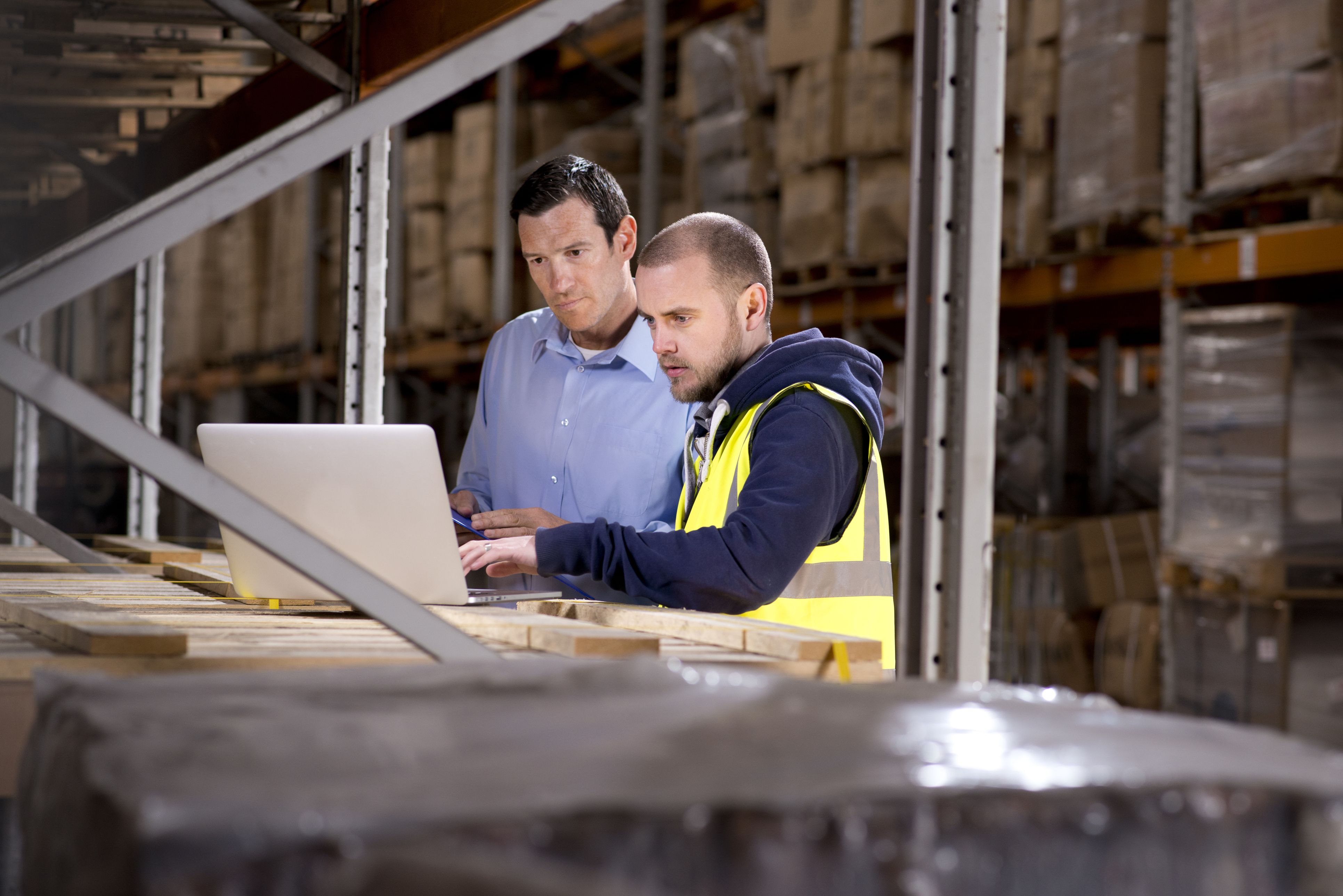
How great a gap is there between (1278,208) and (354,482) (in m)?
4.48

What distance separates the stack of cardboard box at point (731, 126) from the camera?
6.94 meters

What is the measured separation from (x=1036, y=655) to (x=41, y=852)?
5.70 m

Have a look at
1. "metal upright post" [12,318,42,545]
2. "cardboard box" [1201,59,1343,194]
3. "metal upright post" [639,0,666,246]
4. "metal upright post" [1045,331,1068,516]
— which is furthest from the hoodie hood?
"metal upright post" [12,318,42,545]

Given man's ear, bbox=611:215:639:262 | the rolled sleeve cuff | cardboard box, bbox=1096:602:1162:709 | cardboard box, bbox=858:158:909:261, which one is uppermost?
cardboard box, bbox=858:158:909:261

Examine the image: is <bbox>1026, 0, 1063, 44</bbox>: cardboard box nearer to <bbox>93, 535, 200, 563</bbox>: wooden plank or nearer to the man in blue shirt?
the man in blue shirt

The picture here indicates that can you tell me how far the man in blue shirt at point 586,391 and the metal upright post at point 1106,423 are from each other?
3853 mm

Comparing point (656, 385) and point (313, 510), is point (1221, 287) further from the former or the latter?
point (313, 510)

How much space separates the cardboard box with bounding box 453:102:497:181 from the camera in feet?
27.0

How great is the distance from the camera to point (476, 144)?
8.33 meters

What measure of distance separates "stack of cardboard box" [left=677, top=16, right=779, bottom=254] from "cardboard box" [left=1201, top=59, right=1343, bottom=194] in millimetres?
2214

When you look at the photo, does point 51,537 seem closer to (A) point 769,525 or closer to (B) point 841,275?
(A) point 769,525

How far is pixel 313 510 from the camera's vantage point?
6.44 ft

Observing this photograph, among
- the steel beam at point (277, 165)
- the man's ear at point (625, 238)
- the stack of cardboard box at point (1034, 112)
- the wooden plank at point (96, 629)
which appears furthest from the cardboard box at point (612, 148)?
the steel beam at point (277, 165)

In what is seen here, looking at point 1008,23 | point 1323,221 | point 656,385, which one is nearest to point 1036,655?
point 1323,221
